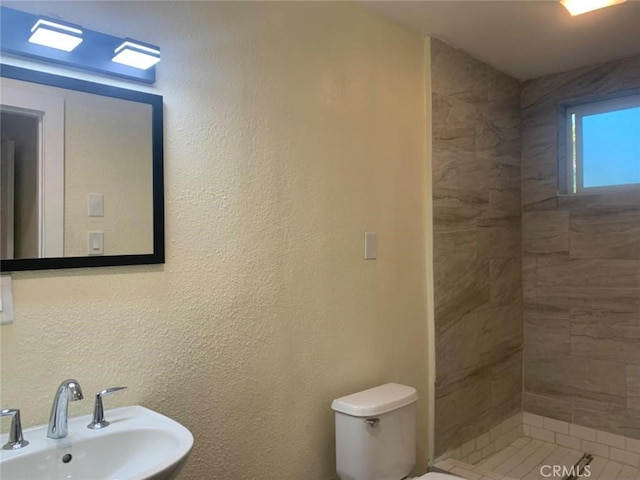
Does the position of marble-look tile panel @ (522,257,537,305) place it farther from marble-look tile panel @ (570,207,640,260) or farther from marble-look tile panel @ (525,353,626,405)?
marble-look tile panel @ (525,353,626,405)

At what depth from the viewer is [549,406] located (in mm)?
3207

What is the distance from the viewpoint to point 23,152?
1319mm

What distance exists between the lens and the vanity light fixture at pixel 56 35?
1299mm

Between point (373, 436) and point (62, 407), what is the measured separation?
3.79ft

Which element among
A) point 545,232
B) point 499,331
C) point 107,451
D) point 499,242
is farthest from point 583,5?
point 107,451

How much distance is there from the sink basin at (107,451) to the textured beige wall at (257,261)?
0.11 metres

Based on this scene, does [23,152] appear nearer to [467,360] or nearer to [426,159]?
[426,159]

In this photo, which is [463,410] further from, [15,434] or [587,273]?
[15,434]

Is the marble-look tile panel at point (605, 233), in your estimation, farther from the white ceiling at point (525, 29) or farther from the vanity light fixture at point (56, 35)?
the vanity light fixture at point (56, 35)

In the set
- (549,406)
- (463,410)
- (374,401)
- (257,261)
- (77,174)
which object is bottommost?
(549,406)

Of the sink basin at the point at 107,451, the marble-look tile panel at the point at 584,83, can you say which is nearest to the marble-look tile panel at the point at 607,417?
the marble-look tile panel at the point at 584,83

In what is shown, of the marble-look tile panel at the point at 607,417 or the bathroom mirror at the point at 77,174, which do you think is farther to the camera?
the marble-look tile panel at the point at 607,417

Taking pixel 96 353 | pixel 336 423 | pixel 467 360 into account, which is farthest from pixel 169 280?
pixel 467 360

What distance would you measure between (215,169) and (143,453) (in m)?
0.92
